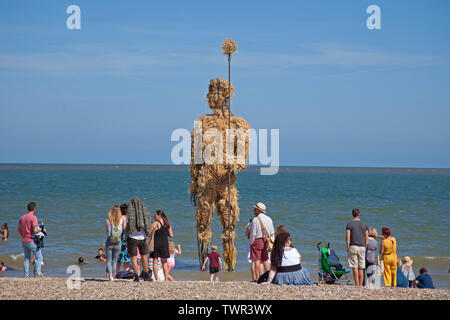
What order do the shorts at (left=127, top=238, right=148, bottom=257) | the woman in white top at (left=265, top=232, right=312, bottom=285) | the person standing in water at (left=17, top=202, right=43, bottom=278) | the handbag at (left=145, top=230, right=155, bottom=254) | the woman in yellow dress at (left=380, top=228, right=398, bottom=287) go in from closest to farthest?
the woman in white top at (left=265, top=232, right=312, bottom=285) → the shorts at (left=127, top=238, right=148, bottom=257) → the handbag at (left=145, top=230, right=155, bottom=254) → the person standing in water at (left=17, top=202, right=43, bottom=278) → the woman in yellow dress at (left=380, top=228, right=398, bottom=287)

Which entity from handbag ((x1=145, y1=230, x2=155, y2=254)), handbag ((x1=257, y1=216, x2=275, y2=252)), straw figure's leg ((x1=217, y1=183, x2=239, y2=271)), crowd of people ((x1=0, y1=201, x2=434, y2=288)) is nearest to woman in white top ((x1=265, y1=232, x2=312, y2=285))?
crowd of people ((x1=0, y1=201, x2=434, y2=288))

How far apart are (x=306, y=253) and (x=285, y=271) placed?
1061cm

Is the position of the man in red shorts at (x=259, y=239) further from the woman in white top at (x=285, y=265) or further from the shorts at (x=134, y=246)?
the shorts at (x=134, y=246)

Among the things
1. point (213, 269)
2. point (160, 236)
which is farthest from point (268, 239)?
point (213, 269)

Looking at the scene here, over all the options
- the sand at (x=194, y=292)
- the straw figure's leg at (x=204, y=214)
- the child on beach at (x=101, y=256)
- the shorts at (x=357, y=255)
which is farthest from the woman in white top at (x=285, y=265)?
the child on beach at (x=101, y=256)

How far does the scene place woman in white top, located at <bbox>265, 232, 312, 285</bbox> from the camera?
31.6ft

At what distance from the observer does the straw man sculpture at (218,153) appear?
13.4 m

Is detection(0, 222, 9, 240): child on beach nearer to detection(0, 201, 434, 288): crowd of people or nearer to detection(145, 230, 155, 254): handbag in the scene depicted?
detection(0, 201, 434, 288): crowd of people

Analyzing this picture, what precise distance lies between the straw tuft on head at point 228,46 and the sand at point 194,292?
18.6 ft

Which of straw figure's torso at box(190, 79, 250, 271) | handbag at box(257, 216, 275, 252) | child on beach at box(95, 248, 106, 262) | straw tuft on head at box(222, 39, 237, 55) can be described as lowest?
child on beach at box(95, 248, 106, 262)

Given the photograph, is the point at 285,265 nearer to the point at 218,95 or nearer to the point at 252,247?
the point at 252,247

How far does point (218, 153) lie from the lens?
13.4 m

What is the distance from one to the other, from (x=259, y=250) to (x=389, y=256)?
2.57 meters
